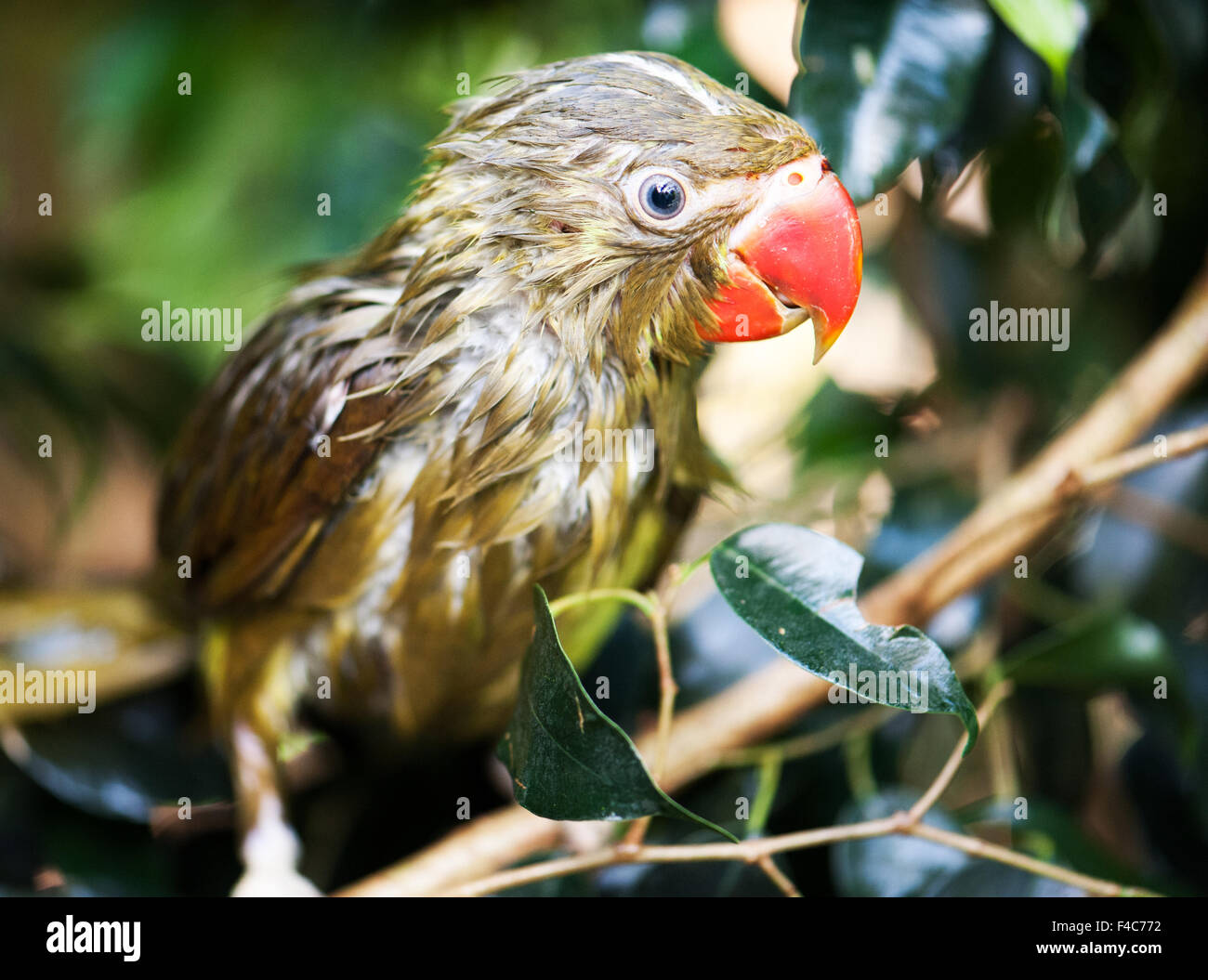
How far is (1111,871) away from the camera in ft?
3.04

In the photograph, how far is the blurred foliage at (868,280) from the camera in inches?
36.4

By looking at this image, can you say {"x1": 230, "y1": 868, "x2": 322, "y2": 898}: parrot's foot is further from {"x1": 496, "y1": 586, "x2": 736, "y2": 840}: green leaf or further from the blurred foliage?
{"x1": 496, "y1": 586, "x2": 736, "y2": 840}: green leaf

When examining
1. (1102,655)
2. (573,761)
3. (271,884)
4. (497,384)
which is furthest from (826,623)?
(271,884)

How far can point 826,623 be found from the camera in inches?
26.7

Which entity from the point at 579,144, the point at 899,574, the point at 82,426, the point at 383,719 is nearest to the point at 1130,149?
the point at 899,574

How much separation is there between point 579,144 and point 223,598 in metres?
0.66

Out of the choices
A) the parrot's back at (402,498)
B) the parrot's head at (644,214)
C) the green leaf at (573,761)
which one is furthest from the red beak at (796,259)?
the green leaf at (573,761)

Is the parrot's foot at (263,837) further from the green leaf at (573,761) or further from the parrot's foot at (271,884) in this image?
the green leaf at (573,761)

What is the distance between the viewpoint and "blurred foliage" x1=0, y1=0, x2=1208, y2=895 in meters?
0.92

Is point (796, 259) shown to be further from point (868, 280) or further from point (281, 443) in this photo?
point (868, 280)

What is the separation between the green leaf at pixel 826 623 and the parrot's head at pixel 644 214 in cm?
17

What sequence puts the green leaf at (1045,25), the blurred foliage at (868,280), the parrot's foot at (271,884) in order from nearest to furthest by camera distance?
1. the green leaf at (1045,25)
2. the blurred foliage at (868,280)
3. the parrot's foot at (271,884)

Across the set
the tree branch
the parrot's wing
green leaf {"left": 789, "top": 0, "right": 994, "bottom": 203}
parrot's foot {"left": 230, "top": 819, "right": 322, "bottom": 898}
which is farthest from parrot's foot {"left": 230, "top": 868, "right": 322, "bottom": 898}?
green leaf {"left": 789, "top": 0, "right": 994, "bottom": 203}
